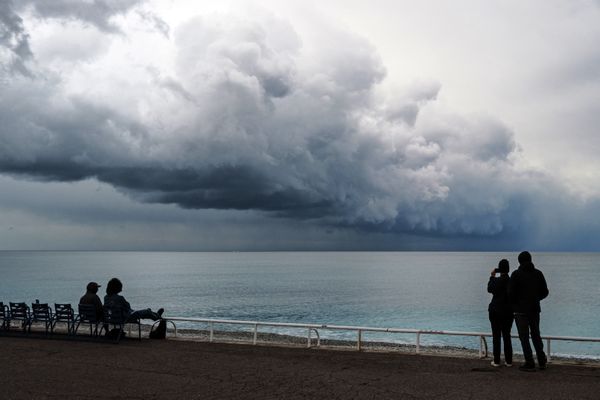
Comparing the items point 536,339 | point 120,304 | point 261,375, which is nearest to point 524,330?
point 536,339

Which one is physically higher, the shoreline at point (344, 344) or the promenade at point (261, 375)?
the promenade at point (261, 375)

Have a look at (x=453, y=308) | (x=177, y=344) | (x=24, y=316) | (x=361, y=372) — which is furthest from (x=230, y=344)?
(x=453, y=308)

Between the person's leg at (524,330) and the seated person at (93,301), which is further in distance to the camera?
the seated person at (93,301)

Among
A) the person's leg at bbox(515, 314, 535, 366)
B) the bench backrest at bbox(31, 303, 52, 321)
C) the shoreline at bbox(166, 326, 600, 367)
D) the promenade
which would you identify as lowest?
the shoreline at bbox(166, 326, 600, 367)

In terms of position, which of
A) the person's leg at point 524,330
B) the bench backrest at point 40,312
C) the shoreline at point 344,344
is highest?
the person's leg at point 524,330

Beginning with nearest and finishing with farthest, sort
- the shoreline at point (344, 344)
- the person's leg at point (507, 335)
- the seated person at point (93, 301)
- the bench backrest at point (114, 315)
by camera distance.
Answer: the person's leg at point (507, 335) → the bench backrest at point (114, 315) → the seated person at point (93, 301) → the shoreline at point (344, 344)

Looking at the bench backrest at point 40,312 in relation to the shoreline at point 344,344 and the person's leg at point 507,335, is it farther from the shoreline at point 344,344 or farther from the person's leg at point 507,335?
the person's leg at point 507,335

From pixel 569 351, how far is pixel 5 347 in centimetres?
3168

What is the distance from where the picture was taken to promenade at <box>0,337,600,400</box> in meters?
8.59

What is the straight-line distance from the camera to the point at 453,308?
59.6 m

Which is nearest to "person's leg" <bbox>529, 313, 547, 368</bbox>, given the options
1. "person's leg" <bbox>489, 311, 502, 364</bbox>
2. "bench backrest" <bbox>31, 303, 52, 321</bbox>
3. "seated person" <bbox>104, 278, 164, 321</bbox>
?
"person's leg" <bbox>489, 311, 502, 364</bbox>

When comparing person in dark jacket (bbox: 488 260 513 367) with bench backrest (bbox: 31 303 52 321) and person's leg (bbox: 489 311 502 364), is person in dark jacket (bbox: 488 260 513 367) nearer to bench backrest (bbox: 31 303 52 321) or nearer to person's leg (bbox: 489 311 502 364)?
person's leg (bbox: 489 311 502 364)

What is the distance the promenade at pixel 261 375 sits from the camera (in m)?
8.59

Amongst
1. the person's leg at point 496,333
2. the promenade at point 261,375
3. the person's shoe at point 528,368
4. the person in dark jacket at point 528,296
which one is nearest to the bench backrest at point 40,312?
the promenade at point 261,375
